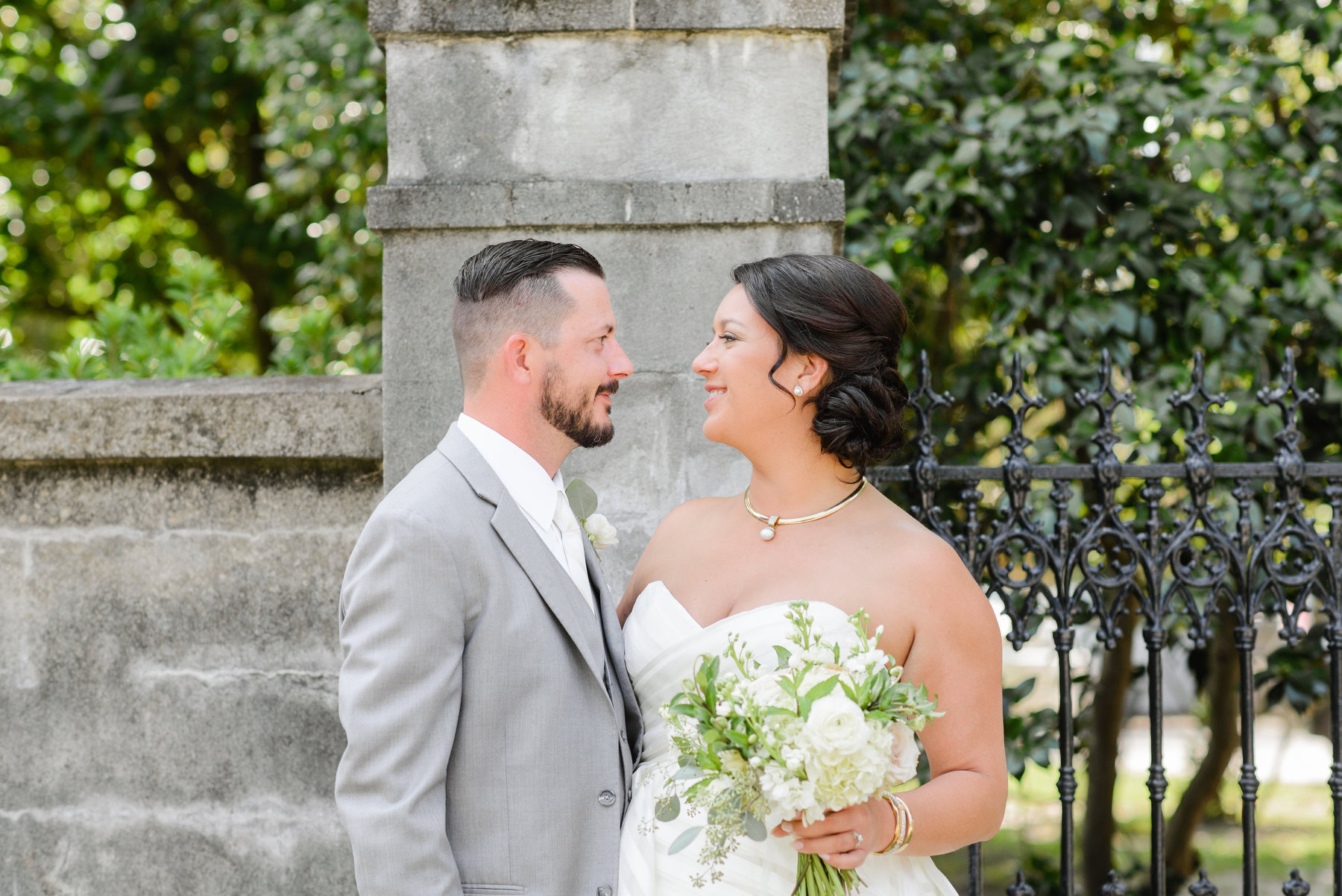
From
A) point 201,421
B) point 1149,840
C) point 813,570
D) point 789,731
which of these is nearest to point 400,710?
point 789,731

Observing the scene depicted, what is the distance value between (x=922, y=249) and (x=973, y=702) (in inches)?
93.4

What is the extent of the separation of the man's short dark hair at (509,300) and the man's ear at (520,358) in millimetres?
15

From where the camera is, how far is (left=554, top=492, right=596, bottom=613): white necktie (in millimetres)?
2096

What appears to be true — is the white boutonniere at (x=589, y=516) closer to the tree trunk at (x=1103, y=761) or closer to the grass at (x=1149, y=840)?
the tree trunk at (x=1103, y=761)

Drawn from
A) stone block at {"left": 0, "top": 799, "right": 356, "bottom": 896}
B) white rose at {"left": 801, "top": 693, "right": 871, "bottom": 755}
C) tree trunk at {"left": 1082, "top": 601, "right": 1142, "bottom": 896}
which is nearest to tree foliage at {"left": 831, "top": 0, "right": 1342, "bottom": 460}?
tree trunk at {"left": 1082, "top": 601, "right": 1142, "bottom": 896}

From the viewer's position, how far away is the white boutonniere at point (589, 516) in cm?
229

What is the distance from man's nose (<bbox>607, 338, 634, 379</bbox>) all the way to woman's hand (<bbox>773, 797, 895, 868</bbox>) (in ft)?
2.99

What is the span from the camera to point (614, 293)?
8.55 feet

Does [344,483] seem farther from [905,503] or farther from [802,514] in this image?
[905,503]

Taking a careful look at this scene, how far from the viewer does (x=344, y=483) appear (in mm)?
2764

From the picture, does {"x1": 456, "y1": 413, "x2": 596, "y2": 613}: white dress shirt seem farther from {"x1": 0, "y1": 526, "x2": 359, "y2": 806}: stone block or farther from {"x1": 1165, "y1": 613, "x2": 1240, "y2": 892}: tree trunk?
{"x1": 1165, "y1": 613, "x2": 1240, "y2": 892}: tree trunk

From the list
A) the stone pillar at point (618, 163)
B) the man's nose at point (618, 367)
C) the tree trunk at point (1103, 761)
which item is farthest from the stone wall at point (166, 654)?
the tree trunk at point (1103, 761)

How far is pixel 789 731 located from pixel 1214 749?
3.75 m

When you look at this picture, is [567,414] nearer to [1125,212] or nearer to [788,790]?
[788,790]
